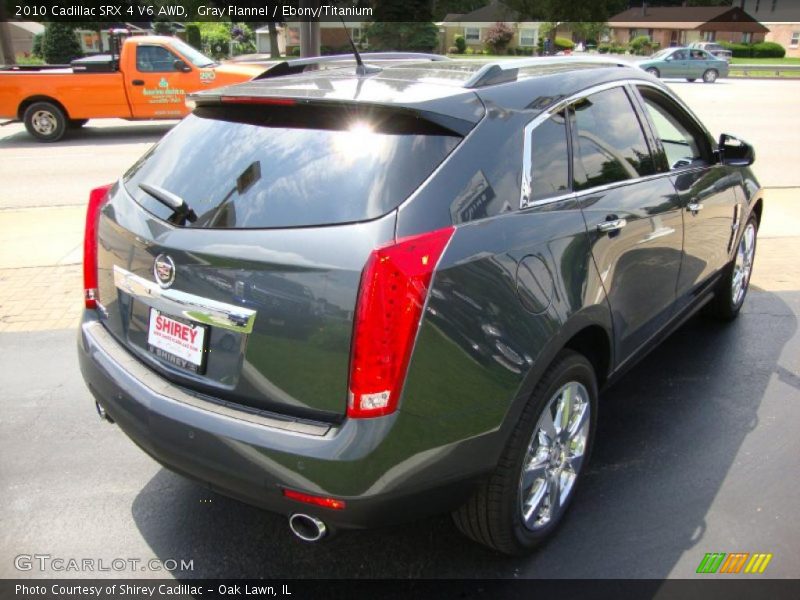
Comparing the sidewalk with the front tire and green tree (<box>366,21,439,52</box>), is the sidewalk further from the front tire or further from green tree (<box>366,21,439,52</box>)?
green tree (<box>366,21,439,52</box>)

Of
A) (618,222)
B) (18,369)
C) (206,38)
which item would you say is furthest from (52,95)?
(206,38)

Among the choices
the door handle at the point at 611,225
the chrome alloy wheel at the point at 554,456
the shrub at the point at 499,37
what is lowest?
the chrome alloy wheel at the point at 554,456

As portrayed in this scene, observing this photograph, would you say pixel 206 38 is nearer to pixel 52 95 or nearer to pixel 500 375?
pixel 52 95

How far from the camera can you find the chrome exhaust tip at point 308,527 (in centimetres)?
219

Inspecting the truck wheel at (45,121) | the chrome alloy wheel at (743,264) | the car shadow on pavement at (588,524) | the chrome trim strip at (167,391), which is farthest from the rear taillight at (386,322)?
the truck wheel at (45,121)

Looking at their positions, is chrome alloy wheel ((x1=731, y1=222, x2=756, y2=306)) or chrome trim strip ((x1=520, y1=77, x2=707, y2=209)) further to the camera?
chrome alloy wheel ((x1=731, y1=222, x2=756, y2=306))

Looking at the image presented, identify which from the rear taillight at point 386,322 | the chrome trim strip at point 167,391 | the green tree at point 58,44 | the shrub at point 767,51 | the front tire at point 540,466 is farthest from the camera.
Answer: the shrub at point 767,51

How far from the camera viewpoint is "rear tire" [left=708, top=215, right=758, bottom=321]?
457cm

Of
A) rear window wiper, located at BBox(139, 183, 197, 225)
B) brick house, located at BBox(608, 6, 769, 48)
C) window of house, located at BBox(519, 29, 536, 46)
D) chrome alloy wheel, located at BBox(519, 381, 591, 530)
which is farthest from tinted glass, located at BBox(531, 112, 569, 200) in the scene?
brick house, located at BBox(608, 6, 769, 48)

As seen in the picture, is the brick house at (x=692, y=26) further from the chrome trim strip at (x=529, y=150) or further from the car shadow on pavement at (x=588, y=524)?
the car shadow on pavement at (x=588, y=524)

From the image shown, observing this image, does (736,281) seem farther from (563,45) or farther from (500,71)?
(563,45)

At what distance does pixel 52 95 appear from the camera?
13141 millimetres

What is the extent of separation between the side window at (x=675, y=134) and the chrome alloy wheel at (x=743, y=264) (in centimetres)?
93

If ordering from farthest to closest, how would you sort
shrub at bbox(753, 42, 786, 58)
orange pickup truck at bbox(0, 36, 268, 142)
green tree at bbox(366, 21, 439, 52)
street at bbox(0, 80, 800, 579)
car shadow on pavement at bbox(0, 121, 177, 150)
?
shrub at bbox(753, 42, 786, 58) < green tree at bbox(366, 21, 439, 52) < car shadow on pavement at bbox(0, 121, 177, 150) < orange pickup truck at bbox(0, 36, 268, 142) < street at bbox(0, 80, 800, 579)
